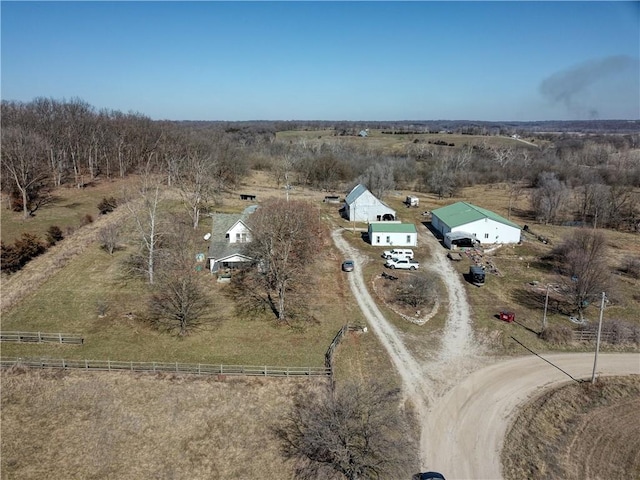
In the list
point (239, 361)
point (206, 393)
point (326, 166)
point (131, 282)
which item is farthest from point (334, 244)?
Result: point (326, 166)

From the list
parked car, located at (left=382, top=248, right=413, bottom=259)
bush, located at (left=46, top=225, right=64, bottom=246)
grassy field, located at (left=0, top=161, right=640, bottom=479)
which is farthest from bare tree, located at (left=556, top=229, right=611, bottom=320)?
bush, located at (left=46, top=225, right=64, bottom=246)

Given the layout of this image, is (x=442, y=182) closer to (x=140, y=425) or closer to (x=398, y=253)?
(x=398, y=253)

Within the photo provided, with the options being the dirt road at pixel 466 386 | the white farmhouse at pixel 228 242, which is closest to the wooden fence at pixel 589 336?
the dirt road at pixel 466 386

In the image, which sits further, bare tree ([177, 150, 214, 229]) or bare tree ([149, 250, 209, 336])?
bare tree ([177, 150, 214, 229])

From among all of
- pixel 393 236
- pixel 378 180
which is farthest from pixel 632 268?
pixel 378 180

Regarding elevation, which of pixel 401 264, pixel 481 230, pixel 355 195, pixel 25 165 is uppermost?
pixel 25 165

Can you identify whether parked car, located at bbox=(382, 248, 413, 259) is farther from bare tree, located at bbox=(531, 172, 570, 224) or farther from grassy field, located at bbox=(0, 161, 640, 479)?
bare tree, located at bbox=(531, 172, 570, 224)
